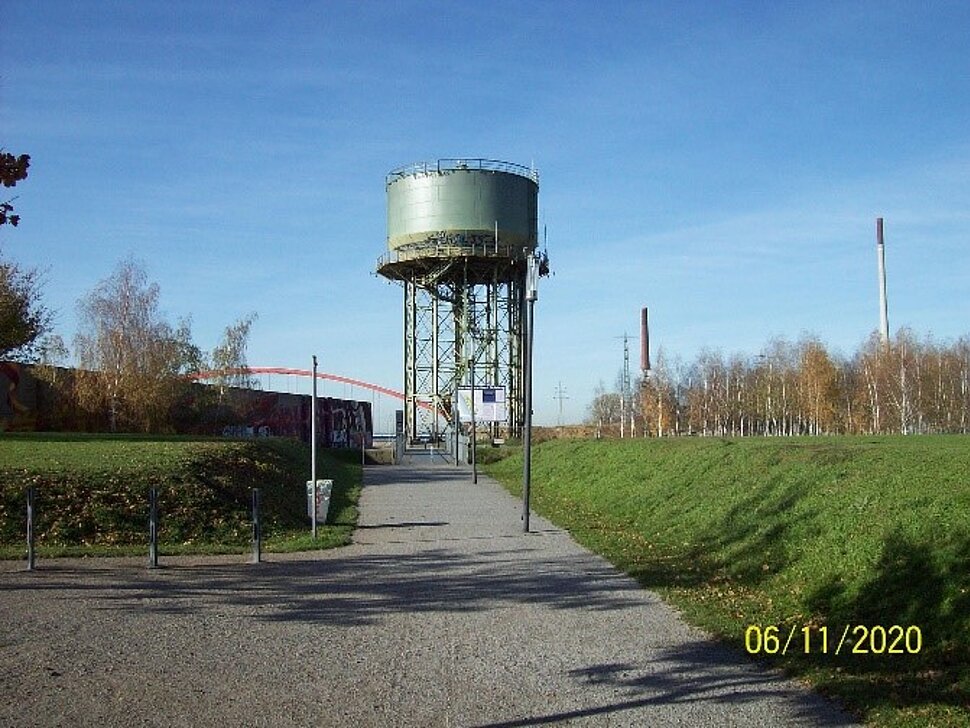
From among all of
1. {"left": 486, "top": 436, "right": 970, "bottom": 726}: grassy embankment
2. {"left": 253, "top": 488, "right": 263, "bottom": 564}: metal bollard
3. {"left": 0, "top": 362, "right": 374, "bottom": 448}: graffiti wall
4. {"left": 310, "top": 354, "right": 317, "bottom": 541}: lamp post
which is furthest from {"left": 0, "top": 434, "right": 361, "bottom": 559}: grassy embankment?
{"left": 0, "top": 362, "right": 374, "bottom": 448}: graffiti wall

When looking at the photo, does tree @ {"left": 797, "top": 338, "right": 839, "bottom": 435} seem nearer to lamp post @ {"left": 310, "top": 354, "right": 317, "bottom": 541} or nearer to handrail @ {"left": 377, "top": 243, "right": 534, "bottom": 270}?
handrail @ {"left": 377, "top": 243, "right": 534, "bottom": 270}

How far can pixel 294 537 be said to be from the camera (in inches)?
695

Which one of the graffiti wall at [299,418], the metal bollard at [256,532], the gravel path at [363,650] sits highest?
the graffiti wall at [299,418]

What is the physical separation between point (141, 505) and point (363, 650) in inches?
401

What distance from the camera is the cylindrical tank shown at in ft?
191

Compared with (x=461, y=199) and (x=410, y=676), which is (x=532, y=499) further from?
(x=461, y=199)

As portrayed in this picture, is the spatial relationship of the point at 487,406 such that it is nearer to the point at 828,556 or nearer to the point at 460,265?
the point at 460,265

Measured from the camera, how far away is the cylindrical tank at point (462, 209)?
5812 centimetres

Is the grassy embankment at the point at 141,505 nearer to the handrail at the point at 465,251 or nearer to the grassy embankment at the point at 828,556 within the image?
the grassy embankment at the point at 828,556

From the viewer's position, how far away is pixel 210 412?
59.3 m

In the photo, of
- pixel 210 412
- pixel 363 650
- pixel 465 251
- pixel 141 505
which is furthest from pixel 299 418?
pixel 363 650

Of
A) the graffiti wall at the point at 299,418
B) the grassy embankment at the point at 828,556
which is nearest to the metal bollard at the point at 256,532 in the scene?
the grassy embankment at the point at 828,556

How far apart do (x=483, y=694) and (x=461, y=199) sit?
172 ft

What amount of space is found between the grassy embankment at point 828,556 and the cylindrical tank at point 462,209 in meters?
38.7
